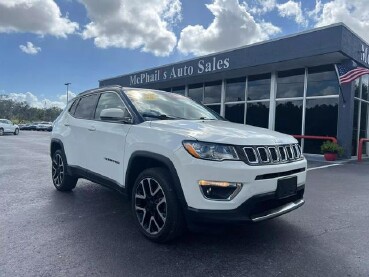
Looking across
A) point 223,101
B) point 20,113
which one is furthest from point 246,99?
point 20,113

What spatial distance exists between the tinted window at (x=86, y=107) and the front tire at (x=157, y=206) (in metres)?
1.87

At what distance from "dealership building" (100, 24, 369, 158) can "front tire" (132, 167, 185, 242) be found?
405 inches

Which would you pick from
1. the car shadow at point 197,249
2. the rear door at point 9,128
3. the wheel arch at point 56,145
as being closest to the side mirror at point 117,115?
the car shadow at point 197,249

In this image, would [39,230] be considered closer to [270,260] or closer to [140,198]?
[140,198]

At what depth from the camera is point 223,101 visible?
57.7 ft

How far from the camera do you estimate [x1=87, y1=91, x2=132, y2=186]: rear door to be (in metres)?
4.06

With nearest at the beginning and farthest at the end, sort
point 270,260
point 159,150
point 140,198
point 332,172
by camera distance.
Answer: point 270,260
point 159,150
point 140,198
point 332,172

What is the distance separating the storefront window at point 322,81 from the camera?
43.1 feet

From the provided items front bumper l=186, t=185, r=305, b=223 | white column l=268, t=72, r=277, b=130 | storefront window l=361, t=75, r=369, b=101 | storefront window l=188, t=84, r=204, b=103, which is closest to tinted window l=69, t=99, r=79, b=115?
front bumper l=186, t=185, r=305, b=223

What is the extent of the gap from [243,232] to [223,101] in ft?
46.5

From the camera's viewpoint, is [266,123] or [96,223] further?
[266,123]

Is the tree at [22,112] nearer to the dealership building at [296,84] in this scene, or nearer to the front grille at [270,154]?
the dealership building at [296,84]

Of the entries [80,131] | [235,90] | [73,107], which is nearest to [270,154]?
[80,131]

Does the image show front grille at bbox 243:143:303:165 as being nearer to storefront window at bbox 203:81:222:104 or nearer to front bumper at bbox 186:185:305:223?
front bumper at bbox 186:185:305:223
